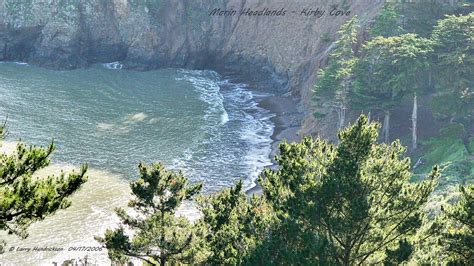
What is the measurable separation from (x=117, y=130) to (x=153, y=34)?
45023 millimetres

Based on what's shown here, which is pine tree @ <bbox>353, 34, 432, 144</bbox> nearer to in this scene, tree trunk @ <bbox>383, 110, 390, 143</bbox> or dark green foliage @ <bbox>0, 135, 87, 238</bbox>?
tree trunk @ <bbox>383, 110, 390, 143</bbox>

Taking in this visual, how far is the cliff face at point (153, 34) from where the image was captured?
94.4 m

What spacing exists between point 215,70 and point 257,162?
48800 mm

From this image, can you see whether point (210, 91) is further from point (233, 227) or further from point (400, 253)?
point (400, 253)

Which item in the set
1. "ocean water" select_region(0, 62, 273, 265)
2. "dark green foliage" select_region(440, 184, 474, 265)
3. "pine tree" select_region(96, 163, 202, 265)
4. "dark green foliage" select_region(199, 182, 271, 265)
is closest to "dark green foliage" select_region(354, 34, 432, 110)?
"ocean water" select_region(0, 62, 273, 265)

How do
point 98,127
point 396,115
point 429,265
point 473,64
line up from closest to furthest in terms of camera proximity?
point 429,265
point 473,64
point 396,115
point 98,127

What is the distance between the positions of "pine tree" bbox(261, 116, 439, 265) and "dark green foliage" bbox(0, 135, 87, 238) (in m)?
9.33

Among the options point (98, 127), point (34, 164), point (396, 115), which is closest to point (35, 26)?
point (98, 127)

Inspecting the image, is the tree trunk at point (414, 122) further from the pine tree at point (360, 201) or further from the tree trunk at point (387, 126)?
the pine tree at point (360, 201)

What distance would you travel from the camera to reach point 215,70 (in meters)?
103

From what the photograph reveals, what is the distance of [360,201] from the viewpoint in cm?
1936

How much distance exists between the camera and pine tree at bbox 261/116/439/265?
19.7 metres

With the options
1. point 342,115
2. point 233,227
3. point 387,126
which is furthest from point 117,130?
point 233,227

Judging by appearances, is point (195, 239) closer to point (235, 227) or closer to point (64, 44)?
point (235, 227)
